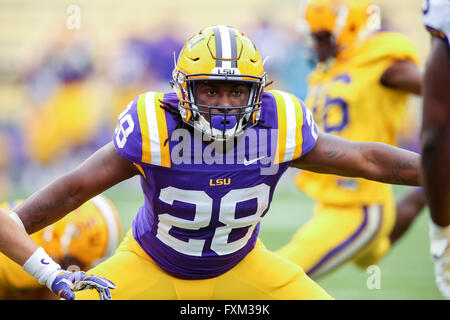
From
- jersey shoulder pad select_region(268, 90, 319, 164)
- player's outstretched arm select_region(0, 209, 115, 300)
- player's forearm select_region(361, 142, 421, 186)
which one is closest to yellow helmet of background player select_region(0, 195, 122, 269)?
player's outstretched arm select_region(0, 209, 115, 300)

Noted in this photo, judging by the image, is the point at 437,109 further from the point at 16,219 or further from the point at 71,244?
the point at 71,244

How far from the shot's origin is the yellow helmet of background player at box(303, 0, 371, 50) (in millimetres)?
4754

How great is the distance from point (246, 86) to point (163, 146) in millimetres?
390

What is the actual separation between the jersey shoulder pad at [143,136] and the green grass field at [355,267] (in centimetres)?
247

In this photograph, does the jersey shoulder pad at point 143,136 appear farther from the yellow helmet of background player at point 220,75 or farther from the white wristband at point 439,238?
the white wristband at point 439,238

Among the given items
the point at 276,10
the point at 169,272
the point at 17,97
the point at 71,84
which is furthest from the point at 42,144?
the point at 169,272

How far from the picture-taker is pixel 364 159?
9.62ft

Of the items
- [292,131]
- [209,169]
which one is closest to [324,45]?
[292,131]

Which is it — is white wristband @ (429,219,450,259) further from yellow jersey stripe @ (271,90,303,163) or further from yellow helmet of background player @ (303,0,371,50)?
yellow helmet of background player @ (303,0,371,50)

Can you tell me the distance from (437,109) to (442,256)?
0.57 meters

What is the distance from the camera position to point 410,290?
16.5 feet

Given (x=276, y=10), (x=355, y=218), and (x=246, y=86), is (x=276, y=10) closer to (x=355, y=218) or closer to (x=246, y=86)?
(x=355, y=218)

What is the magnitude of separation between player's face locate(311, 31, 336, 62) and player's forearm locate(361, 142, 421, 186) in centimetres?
196
